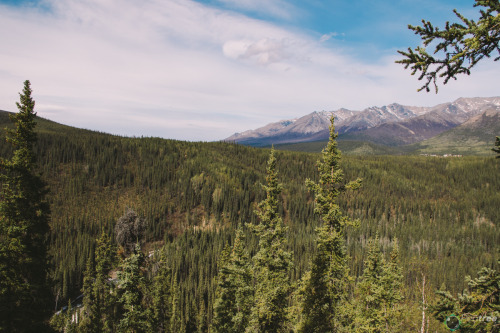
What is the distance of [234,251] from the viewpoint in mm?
32406

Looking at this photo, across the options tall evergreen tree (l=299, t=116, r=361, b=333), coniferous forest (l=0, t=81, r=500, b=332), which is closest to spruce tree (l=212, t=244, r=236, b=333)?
coniferous forest (l=0, t=81, r=500, b=332)

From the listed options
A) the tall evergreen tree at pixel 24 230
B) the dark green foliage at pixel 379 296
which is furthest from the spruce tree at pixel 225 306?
the tall evergreen tree at pixel 24 230

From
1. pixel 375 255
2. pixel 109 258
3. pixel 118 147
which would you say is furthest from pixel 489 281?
pixel 118 147

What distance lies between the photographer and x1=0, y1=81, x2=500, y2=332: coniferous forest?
18156 mm

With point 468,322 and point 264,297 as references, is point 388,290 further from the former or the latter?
point 468,322

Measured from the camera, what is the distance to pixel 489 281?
6922mm

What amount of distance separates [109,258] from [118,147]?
→ 504 ft

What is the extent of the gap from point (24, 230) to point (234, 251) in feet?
68.4

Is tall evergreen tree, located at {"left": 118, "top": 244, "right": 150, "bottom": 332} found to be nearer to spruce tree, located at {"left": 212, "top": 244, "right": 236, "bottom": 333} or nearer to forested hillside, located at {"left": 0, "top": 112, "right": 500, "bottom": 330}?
spruce tree, located at {"left": 212, "top": 244, "right": 236, "bottom": 333}

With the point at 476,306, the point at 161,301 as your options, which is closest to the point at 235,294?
the point at 161,301

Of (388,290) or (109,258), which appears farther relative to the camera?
(109,258)

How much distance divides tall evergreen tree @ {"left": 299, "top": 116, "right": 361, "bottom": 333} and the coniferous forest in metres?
0.08

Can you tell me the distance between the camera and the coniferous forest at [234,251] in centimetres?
1816

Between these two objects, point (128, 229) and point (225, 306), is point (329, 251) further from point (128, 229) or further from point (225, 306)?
point (128, 229)
